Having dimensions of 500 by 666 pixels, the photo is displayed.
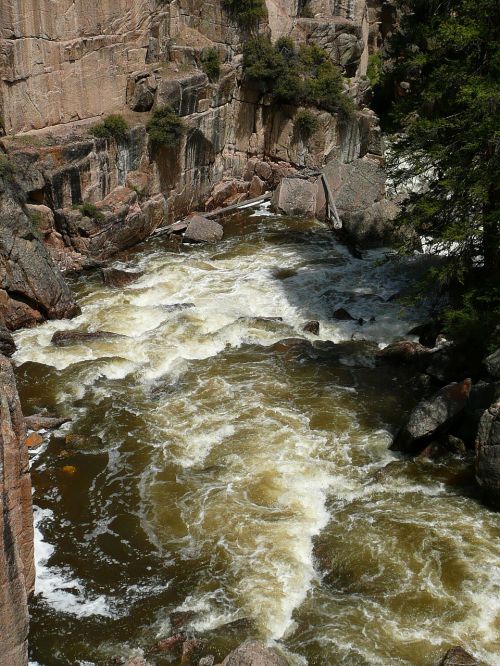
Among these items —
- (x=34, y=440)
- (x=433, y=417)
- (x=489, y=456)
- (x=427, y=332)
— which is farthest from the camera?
(x=427, y=332)

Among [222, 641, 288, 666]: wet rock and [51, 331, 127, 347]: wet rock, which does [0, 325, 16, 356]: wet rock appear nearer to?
[51, 331, 127, 347]: wet rock

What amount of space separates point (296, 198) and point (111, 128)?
26.8 feet

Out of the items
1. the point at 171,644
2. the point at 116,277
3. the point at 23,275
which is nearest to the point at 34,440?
the point at 171,644

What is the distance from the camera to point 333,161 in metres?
34.2

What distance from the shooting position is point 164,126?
2866 centimetres

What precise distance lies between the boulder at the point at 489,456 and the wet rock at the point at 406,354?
518 centimetres

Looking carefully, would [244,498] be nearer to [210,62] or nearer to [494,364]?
[494,364]

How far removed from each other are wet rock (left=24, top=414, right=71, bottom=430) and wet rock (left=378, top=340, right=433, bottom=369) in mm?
8242

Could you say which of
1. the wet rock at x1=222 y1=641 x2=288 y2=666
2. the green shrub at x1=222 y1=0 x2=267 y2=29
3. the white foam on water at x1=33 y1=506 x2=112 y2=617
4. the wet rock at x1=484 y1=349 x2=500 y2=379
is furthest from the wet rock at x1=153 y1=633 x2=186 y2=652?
the green shrub at x1=222 y1=0 x2=267 y2=29

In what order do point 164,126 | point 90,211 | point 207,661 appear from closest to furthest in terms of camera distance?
1. point 207,661
2. point 90,211
3. point 164,126

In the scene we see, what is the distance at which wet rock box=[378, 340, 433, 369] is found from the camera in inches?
753

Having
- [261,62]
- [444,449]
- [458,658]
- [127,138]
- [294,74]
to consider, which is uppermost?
[261,62]

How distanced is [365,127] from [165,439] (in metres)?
24.5

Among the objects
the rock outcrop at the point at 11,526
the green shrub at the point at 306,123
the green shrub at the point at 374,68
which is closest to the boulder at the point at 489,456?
the rock outcrop at the point at 11,526
